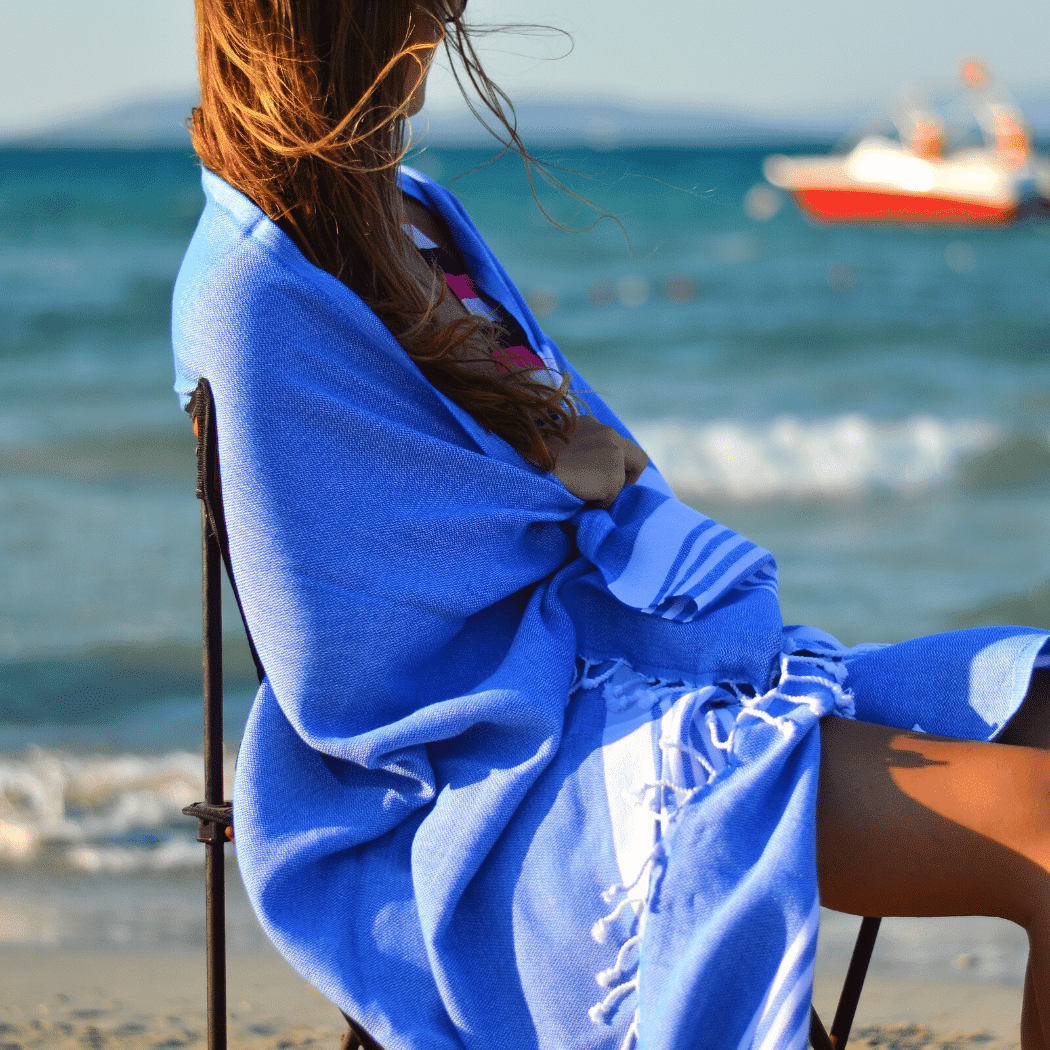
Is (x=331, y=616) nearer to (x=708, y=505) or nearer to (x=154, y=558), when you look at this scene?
(x=154, y=558)

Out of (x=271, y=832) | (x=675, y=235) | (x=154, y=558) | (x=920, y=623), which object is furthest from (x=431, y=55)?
(x=675, y=235)

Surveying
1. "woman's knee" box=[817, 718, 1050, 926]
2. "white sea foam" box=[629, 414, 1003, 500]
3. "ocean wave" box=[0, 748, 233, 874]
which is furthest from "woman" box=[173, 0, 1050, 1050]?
"white sea foam" box=[629, 414, 1003, 500]

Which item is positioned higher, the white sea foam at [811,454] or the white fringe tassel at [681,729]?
the white fringe tassel at [681,729]

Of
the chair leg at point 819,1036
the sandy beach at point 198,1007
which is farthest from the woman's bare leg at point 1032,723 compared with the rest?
the sandy beach at point 198,1007

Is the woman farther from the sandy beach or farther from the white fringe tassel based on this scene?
the sandy beach

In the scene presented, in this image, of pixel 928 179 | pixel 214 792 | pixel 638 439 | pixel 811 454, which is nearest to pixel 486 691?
pixel 214 792

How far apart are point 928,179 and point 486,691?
72.3 ft

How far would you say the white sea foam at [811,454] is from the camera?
263 inches

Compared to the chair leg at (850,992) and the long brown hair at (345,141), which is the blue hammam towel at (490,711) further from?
the chair leg at (850,992)

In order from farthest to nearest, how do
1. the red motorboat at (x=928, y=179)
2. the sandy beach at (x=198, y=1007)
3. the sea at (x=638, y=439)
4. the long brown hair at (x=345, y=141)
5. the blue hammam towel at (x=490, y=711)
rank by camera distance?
the red motorboat at (x=928, y=179), the sea at (x=638, y=439), the sandy beach at (x=198, y=1007), the long brown hair at (x=345, y=141), the blue hammam towel at (x=490, y=711)

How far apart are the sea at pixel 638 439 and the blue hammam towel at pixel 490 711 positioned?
1.21 feet

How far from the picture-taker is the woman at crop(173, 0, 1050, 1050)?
1056 millimetres

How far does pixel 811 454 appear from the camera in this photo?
24.0 feet

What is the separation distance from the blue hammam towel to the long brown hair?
4 centimetres
